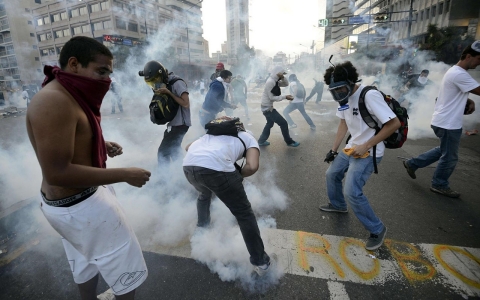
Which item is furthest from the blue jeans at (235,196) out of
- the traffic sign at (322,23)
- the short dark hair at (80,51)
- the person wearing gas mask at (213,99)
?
the traffic sign at (322,23)

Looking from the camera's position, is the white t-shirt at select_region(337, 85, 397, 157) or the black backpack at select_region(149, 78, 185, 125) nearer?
the white t-shirt at select_region(337, 85, 397, 157)

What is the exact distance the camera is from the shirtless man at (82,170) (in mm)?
1130

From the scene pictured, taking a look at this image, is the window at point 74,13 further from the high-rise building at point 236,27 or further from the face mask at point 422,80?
the face mask at point 422,80

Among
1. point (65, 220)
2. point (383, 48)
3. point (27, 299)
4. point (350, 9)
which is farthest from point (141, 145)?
point (350, 9)

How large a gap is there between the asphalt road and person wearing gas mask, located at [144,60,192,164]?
34 centimetres

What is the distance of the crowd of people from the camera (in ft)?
3.84

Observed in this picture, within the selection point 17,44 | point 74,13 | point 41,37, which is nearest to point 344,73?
point 17,44

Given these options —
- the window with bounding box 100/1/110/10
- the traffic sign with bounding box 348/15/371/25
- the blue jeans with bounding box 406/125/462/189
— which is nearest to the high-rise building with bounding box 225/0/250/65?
the traffic sign with bounding box 348/15/371/25

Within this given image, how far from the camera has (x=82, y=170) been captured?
120 centimetres

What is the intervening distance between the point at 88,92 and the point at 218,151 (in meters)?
0.90

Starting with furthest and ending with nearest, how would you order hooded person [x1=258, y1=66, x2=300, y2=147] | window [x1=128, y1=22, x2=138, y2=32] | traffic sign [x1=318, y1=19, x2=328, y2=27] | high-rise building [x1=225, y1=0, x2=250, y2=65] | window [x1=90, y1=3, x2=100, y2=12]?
window [x1=128, y1=22, x2=138, y2=32]
high-rise building [x1=225, y1=0, x2=250, y2=65]
traffic sign [x1=318, y1=19, x2=328, y2=27]
window [x1=90, y1=3, x2=100, y2=12]
hooded person [x1=258, y1=66, x2=300, y2=147]

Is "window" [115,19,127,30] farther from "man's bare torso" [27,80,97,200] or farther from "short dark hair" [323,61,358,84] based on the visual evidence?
"man's bare torso" [27,80,97,200]

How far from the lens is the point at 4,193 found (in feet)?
12.3

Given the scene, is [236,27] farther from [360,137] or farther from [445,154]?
[360,137]
